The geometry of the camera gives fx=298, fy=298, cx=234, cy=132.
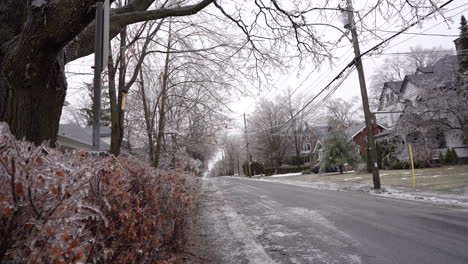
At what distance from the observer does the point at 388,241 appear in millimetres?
4988

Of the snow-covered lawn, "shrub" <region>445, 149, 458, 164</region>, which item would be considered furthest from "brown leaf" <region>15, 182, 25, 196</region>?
"shrub" <region>445, 149, 458, 164</region>

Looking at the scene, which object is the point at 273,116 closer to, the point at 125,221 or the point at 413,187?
the point at 413,187

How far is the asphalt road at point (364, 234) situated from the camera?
4301 mm

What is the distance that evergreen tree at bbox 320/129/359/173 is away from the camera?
29922mm

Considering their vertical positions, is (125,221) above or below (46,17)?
below

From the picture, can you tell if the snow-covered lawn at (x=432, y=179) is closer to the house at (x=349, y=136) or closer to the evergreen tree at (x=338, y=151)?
the evergreen tree at (x=338, y=151)

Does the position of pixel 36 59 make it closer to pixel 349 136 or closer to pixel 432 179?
pixel 432 179

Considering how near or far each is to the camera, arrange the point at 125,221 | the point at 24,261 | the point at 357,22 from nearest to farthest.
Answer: the point at 24,261
the point at 125,221
the point at 357,22

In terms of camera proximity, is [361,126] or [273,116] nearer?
[361,126]

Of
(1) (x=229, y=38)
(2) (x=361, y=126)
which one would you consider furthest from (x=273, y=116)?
(1) (x=229, y=38)

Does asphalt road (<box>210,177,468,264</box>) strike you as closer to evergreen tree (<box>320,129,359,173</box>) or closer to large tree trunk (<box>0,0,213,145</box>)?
large tree trunk (<box>0,0,213,145</box>)

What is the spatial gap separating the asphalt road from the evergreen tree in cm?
2213

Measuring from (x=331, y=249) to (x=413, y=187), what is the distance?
33.8 feet

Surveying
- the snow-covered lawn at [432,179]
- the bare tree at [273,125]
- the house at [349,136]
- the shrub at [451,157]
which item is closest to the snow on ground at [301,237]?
the snow-covered lawn at [432,179]
